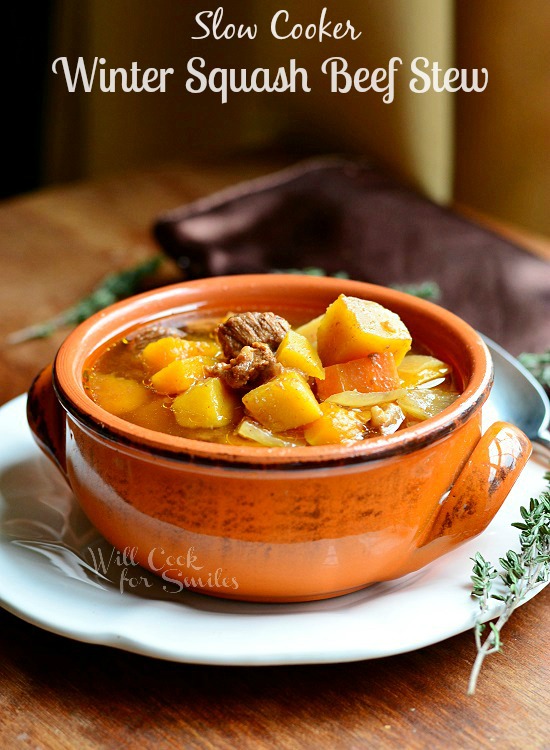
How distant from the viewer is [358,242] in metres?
2.39

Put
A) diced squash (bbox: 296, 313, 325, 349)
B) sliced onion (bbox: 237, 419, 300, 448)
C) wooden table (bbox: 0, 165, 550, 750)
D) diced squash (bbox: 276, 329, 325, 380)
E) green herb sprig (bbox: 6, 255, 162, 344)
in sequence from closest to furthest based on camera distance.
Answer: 1. wooden table (bbox: 0, 165, 550, 750)
2. sliced onion (bbox: 237, 419, 300, 448)
3. diced squash (bbox: 276, 329, 325, 380)
4. diced squash (bbox: 296, 313, 325, 349)
5. green herb sprig (bbox: 6, 255, 162, 344)

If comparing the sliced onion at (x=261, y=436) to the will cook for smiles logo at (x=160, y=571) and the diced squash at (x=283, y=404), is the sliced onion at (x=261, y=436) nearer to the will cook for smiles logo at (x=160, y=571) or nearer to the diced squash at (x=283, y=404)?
the diced squash at (x=283, y=404)

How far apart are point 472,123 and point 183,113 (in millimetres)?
1452

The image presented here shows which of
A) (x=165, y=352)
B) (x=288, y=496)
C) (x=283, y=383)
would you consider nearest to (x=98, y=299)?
(x=165, y=352)

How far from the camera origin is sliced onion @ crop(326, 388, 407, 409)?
121 centimetres

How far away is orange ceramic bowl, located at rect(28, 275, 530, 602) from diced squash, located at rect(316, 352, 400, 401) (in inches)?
4.4

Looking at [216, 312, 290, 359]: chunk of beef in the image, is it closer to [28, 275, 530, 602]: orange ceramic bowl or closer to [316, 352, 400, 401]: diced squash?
[316, 352, 400, 401]: diced squash

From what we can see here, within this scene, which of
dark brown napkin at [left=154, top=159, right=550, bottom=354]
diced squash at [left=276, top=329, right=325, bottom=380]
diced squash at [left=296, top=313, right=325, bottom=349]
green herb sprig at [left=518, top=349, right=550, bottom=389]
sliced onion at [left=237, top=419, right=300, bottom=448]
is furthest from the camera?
dark brown napkin at [left=154, top=159, right=550, bottom=354]

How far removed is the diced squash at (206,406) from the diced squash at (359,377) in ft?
0.42

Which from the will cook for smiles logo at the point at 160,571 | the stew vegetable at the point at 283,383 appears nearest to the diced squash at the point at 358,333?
the stew vegetable at the point at 283,383

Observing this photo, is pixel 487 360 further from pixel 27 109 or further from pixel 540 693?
pixel 27 109

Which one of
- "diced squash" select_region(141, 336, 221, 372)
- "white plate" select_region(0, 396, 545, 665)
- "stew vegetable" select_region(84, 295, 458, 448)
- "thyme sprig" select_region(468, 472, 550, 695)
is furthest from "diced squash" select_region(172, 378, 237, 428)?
"thyme sprig" select_region(468, 472, 550, 695)

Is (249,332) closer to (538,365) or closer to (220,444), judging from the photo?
(220,444)

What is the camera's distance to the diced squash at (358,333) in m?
1.26
